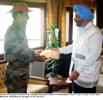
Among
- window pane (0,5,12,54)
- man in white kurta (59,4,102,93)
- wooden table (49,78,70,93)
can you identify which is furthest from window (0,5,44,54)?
wooden table (49,78,70,93)

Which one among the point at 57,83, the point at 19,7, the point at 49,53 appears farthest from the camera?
the point at 57,83

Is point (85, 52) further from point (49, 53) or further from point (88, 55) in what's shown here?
point (49, 53)

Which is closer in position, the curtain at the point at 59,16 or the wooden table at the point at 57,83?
the curtain at the point at 59,16

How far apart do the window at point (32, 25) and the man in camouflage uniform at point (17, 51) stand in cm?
1

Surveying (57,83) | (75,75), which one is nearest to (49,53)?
(75,75)

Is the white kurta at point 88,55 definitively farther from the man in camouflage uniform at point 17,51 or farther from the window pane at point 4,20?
the window pane at point 4,20

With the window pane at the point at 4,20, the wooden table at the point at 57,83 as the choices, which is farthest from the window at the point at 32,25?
the wooden table at the point at 57,83

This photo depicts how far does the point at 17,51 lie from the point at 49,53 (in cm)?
16

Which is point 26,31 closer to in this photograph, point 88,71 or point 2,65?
point 2,65

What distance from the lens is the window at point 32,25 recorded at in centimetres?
84

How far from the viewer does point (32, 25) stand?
0.89m

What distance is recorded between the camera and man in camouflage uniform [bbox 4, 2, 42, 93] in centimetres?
83

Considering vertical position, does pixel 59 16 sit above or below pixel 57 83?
above

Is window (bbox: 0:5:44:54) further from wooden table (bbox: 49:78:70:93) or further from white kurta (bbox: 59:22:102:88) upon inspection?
wooden table (bbox: 49:78:70:93)
